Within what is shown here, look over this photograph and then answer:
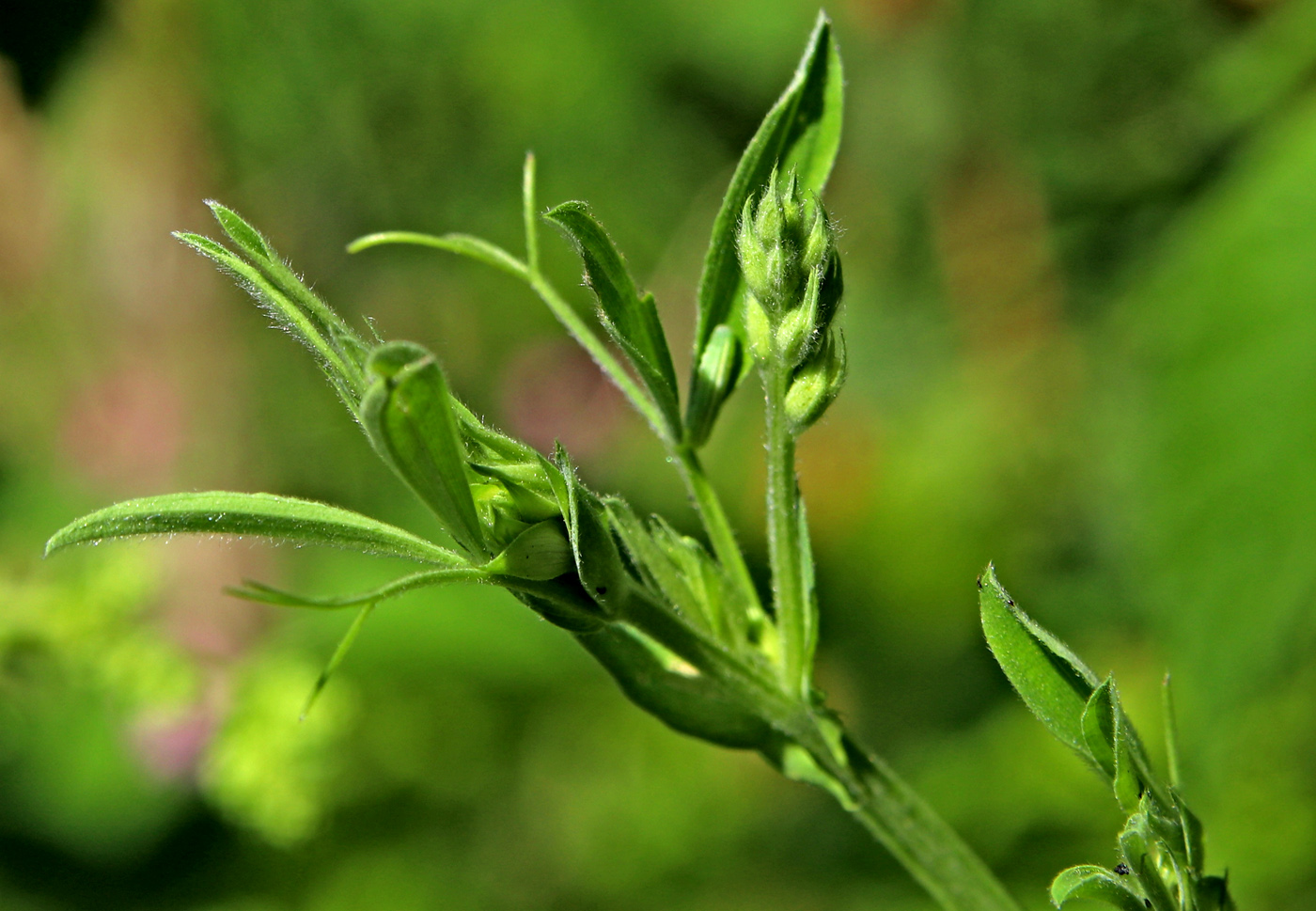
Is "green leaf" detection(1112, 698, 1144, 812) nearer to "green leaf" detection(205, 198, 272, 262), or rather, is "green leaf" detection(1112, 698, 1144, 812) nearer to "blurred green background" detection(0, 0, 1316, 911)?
"green leaf" detection(205, 198, 272, 262)

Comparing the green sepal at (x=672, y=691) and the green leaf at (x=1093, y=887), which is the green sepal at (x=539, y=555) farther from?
the green leaf at (x=1093, y=887)

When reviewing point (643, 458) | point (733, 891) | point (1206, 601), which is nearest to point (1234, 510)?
point (1206, 601)

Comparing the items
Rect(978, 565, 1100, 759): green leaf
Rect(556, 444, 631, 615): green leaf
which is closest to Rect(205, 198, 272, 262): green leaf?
Rect(556, 444, 631, 615): green leaf

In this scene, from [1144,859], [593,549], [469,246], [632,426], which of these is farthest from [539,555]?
[632,426]

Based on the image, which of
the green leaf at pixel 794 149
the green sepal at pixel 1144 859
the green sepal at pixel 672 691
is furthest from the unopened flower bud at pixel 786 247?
the green sepal at pixel 1144 859

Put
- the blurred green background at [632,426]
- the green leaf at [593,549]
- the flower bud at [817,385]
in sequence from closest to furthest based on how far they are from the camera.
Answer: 1. the green leaf at [593,549]
2. the flower bud at [817,385]
3. the blurred green background at [632,426]
